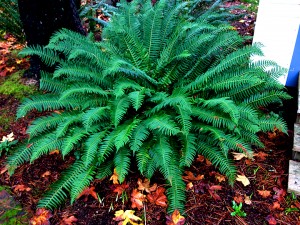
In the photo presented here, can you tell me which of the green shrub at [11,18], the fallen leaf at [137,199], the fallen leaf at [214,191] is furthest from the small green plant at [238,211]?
the green shrub at [11,18]

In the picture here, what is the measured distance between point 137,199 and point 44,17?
8.59ft

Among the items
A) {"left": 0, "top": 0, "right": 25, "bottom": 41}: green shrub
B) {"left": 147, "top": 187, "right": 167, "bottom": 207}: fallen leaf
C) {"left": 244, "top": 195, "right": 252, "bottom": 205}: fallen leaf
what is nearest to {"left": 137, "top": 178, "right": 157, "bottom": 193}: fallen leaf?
{"left": 147, "top": 187, "right": 167, "bottom": 207}: fallen leaf

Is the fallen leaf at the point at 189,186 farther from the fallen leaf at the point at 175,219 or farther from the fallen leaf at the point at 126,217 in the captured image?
the fallen leaf at the point at 126,217

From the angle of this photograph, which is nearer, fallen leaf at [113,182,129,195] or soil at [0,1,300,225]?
soil at [0,1,300,225]

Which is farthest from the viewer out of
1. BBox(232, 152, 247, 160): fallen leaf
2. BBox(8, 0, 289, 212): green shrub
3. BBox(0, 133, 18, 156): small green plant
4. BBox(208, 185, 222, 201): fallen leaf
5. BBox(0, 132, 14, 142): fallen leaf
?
BBox(0, 132, 14, 142): fallen leaf

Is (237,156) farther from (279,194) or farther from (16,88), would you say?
(16,88)

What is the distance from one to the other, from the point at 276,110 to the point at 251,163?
100 cm

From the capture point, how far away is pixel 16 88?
4328 millimetres

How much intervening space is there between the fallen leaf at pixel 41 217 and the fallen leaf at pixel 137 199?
0.78 meters

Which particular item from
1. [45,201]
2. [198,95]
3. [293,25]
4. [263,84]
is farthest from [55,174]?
[293,25]

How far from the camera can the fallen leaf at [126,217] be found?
2.63 metres

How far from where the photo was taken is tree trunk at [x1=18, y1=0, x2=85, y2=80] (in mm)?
3754

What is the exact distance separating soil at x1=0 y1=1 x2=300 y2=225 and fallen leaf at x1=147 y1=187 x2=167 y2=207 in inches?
1.5

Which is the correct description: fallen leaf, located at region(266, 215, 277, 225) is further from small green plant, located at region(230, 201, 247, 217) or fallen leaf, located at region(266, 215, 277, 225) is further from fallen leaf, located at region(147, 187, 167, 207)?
fallen leaf, located at region(147, 187, 167, 207)
